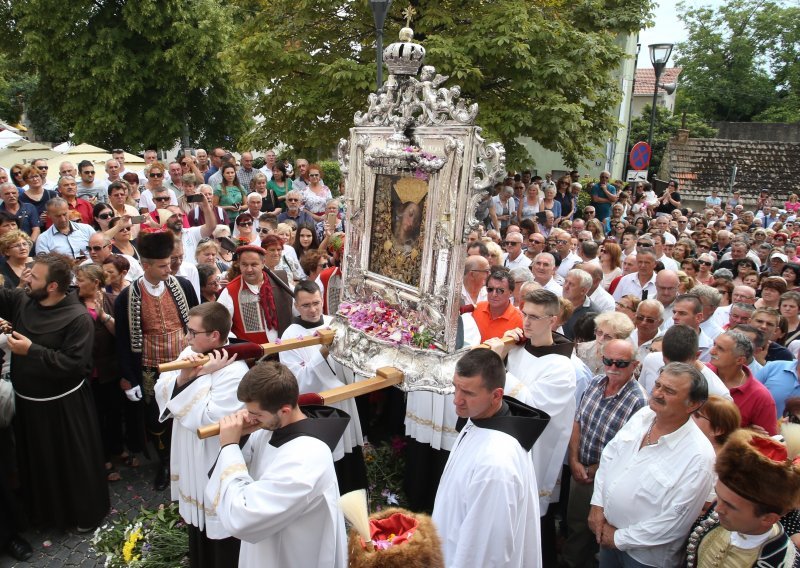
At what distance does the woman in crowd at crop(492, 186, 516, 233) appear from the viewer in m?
13.2

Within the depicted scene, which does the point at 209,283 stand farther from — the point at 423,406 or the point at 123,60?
the point at 123,60

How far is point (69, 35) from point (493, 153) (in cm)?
1965

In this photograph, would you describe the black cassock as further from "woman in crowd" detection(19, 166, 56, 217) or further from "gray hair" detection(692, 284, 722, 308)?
"gray hair" detection(692, 284, 722, 308)

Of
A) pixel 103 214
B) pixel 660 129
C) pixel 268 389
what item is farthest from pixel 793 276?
pixel 660 129

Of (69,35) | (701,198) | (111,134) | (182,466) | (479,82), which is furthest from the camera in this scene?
(701,198)

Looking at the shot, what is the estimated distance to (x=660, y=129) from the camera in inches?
1419

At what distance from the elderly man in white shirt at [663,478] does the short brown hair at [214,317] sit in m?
2.81

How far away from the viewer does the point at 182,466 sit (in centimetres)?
462

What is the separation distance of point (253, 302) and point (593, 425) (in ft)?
11.2

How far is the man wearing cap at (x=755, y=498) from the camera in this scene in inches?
119

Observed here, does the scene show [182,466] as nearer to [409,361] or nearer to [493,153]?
[409,361]

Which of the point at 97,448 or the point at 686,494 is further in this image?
the point at 97,448

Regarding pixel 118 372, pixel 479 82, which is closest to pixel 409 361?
pixel 118 372

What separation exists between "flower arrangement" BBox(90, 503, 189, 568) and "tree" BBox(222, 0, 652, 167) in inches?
376
